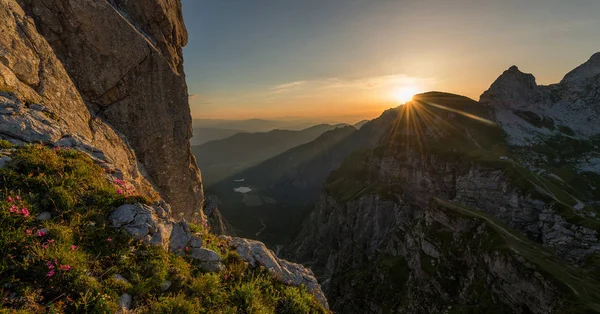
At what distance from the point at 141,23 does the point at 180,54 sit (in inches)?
296

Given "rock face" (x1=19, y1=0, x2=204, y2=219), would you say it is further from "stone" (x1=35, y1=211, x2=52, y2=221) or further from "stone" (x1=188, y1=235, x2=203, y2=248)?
"stone" (x1=188, y1=235, x2=203, y2=248)

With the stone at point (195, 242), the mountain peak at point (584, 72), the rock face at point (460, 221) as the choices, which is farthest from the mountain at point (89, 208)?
the mountain peak at point (584, 72)

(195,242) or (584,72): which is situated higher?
(584,72)

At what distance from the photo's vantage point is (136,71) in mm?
25516

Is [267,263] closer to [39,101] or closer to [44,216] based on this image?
[44,216]

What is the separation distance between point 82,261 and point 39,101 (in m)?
12.2

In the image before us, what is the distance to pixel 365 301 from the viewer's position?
2783 inches

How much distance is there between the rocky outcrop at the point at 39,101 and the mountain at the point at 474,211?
4862 cm

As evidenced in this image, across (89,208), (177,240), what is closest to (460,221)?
(177,240)

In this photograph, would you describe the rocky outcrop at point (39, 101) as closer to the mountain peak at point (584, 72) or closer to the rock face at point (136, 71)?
the rock face at point (136, 71)

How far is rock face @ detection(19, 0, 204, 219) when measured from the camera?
69.6ft

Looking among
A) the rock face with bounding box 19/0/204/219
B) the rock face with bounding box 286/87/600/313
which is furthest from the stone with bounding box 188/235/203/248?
the rock face with bounding box 286/87/600/313

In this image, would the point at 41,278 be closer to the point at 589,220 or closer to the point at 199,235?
the point at 199,235

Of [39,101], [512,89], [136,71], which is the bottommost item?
[39,101]
